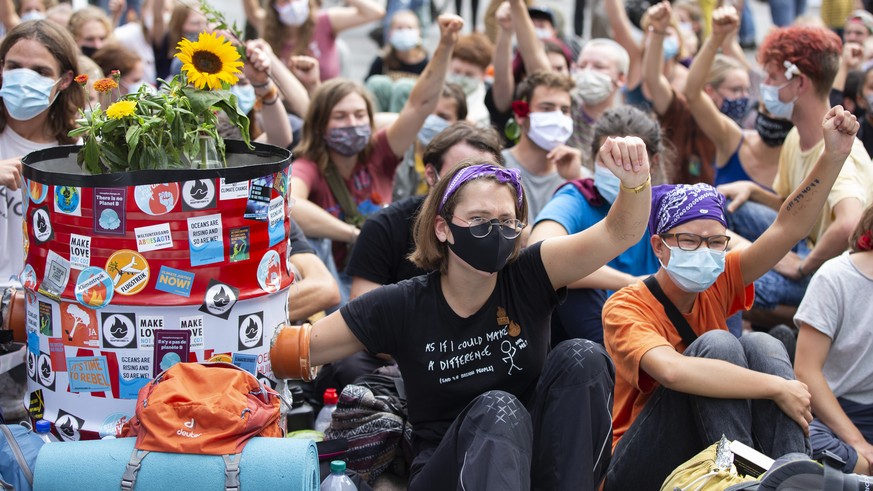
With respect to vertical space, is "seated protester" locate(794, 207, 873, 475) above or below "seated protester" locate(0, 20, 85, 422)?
below

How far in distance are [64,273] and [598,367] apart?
1.64 metres

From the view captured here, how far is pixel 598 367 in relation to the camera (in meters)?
3.09

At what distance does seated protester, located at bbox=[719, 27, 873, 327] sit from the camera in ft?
15.4

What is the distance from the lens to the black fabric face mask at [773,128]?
17.6ft

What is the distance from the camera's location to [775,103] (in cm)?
495

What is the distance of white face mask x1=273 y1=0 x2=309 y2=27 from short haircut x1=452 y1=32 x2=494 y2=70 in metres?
1.06

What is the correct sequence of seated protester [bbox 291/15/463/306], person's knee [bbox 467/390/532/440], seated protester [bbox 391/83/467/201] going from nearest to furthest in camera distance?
person's knee [bbox 467/390/532/440] < seated protester [bbox 291/15/463/306] < seated protester [bbox 391/83/467/201]

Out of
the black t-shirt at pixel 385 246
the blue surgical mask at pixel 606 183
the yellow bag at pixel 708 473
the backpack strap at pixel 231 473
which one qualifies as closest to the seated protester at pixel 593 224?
→ the blue surgical mask at pixel 606 183

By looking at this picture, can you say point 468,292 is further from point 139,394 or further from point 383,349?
point 139,394

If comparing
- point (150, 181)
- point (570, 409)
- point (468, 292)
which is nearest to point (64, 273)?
point (150, 181)

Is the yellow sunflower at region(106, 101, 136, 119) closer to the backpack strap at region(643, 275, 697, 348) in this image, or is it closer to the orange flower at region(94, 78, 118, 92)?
the orange flower at region(94, 78, 118, 92)

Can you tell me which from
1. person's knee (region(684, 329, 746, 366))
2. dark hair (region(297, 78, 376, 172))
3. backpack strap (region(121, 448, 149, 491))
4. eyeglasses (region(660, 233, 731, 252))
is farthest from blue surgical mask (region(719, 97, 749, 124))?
backpack strap (region(121, 448, 149, 491))

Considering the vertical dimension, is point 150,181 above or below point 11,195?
above

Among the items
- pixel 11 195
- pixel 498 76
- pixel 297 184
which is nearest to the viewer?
pixel 11 195
